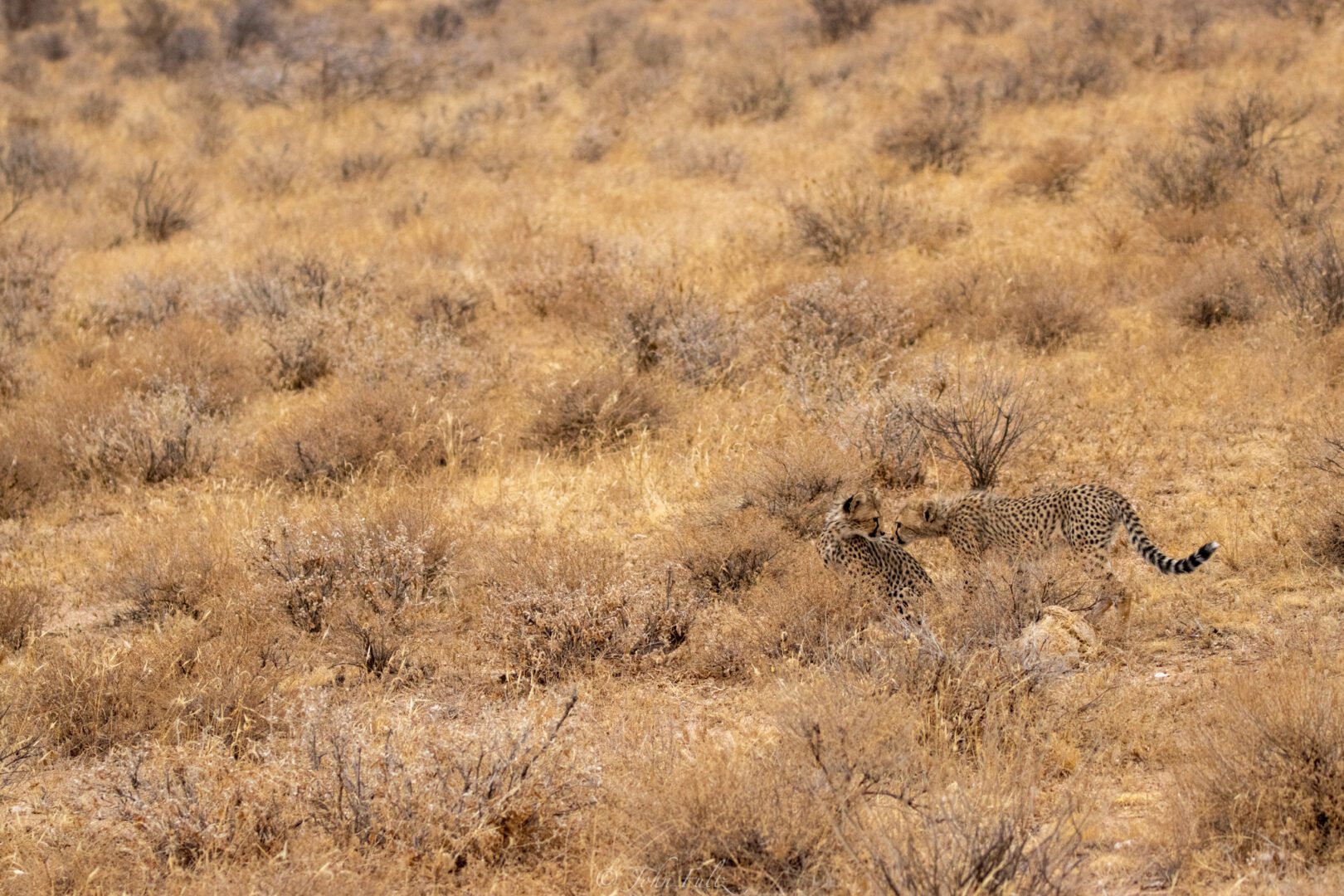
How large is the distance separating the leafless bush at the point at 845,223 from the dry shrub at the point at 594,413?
3.24m

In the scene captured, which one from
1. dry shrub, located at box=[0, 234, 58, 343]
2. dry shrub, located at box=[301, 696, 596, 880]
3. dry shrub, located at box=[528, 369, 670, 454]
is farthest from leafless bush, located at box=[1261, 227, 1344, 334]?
dry shrub, located at box=[0, 234, 58, 343]

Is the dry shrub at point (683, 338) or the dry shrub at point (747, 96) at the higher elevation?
the dry shrub at point (747, 96)

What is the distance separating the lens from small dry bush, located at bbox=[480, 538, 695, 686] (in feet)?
18.1

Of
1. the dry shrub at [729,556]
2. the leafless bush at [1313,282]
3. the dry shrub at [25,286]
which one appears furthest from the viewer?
the dry shrub at [25,286]

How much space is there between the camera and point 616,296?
973 centimetres

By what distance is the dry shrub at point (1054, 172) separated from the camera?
12.0 m

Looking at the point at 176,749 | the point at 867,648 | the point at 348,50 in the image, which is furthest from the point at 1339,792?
the point at 348,50

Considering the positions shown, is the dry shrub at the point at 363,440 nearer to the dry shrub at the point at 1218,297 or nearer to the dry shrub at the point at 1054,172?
the dry shrub at the point at 1218,297

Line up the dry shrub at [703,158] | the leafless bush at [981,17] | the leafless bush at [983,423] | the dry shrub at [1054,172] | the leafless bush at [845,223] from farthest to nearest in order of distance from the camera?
the leafless bush at [981,17], the dry shrub at [703,158], the dry shrub at [1054,172], the leafless bush at [845,223], the leafless bush at [983,423]

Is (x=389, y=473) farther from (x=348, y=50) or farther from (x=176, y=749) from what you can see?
(x=348, y=50)

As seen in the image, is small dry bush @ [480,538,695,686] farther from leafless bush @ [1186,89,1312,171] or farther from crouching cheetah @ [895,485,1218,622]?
leafless bush @ [1186,89,1312,171]

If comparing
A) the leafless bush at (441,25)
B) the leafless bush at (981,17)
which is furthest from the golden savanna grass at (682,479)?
the leafless bush at (441,25)

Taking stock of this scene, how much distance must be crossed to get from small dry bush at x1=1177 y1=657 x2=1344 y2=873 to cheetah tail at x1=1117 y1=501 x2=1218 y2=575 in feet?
3.33

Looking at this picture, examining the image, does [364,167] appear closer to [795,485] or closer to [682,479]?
[682,479]
